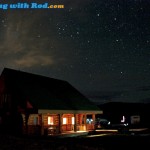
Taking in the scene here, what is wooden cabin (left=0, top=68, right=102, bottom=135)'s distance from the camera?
34812 millimetres

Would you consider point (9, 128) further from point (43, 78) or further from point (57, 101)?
point (43, 78)

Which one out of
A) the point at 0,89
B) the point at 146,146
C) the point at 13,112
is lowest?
the point at 146,146

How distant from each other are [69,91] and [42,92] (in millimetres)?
7755

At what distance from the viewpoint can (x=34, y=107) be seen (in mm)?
33594

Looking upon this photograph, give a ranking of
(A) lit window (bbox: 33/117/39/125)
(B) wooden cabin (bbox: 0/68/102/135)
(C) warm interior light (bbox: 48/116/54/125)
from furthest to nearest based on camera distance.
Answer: (C) warm interior light (bbox: 48/116/54/125)
(A) lit window (bbox: 33/117/39/125)
(B) wooden cabin (bbox: 0/68/102/135)

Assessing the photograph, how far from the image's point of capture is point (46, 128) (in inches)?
1409

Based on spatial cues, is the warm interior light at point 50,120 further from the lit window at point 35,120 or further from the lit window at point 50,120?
the lit window at point 35,120

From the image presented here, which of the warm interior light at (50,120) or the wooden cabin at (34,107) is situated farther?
the warm interior light at (50,120)

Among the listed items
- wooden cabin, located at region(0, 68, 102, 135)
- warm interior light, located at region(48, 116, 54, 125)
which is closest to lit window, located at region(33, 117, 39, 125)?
wooden cabin, located at region(0, 68, 102, 135)

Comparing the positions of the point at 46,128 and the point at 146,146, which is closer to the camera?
the point at 146,146

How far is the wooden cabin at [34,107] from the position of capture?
34812 millimetres

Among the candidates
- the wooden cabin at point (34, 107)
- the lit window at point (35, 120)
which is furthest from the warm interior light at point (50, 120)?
the lit window at point (35, 120)

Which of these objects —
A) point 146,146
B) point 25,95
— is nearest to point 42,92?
point 25,95

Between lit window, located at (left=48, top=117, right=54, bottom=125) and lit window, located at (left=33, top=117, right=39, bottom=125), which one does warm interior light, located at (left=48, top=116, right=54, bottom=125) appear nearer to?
lit window, located at (left=48, top=117, right=54, bottom=125)
